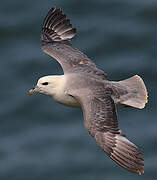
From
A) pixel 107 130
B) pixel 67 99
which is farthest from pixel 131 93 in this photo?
pixel 107 130

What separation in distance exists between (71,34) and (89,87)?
1.87 m

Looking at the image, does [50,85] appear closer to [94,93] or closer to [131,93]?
[94,93]

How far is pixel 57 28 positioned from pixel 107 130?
2760 mm

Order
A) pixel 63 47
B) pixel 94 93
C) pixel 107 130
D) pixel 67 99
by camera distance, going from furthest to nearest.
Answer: pixel 63 47 < pixel 67 99 < pixel 94 93 < pixel 107 130

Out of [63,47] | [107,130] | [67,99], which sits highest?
[63,47]

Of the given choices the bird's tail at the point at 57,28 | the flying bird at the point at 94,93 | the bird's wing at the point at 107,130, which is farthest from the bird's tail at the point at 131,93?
the bird's tail at the point at 57,28

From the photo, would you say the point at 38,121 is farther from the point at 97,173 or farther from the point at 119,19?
the point at 119,19

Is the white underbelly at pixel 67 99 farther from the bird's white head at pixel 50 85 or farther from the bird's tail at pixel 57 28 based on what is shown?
the bird's tail at pixel 57 28

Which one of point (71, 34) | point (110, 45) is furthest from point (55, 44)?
point (110, 45)

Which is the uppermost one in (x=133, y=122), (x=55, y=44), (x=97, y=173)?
(x=55, y=44)

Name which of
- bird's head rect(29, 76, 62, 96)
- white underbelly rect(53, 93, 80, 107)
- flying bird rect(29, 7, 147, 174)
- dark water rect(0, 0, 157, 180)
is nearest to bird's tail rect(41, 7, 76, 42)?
flying bird rect(29, 7, 147, 174)

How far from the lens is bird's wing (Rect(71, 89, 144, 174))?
8781mm

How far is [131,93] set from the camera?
32.6ft

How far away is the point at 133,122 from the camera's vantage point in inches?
553
